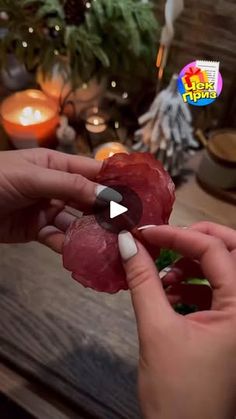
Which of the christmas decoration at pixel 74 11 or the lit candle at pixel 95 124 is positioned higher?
the christmas decoration at pixel 74 11

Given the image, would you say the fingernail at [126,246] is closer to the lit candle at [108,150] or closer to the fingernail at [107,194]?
the fingernail at [107,194]

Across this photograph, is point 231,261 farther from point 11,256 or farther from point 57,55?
point 57,55

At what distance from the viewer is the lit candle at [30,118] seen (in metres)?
1.08

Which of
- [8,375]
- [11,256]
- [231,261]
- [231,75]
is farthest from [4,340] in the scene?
[231,75]

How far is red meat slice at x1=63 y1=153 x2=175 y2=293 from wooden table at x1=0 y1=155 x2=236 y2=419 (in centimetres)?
23

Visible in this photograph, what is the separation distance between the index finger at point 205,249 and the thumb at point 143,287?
30mm

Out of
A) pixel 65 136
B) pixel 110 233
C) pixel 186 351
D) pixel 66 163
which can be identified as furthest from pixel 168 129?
pixel 186 351

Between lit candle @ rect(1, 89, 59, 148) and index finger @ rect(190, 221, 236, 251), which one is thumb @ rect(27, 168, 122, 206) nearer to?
index finger @ rect(190, 221, 236, 251)

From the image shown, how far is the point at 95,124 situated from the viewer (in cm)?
112

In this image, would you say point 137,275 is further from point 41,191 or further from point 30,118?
point 30,118

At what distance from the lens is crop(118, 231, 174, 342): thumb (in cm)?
44

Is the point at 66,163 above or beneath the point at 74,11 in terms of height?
beneath

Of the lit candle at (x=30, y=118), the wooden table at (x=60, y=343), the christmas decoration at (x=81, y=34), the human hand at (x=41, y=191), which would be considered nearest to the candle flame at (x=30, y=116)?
the lit candle at (x=30, y=118)

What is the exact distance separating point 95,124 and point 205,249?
692 millimetres
